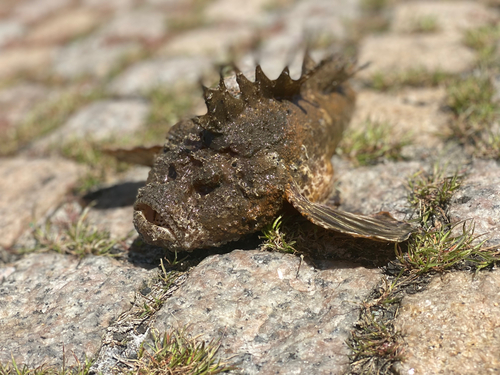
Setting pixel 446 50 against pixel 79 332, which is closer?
pixel 79 332

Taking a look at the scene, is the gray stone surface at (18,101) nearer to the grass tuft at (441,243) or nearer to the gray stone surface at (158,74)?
the gray stone surface at (158,74)

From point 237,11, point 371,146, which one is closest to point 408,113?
point 371,146

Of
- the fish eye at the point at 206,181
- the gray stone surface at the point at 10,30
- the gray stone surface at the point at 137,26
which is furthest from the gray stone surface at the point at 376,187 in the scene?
the gray stone surface at the point at 10,30

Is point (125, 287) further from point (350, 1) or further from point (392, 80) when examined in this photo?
point (350, 1)

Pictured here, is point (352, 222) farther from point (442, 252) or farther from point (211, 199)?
point (211, 199)

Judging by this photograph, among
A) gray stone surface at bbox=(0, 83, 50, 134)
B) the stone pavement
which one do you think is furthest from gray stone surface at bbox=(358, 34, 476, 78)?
gray stone surface at bbox=(0, 83, 50, 134)

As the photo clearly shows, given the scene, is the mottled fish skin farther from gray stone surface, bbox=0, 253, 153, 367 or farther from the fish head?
gray stone surface, bbox=0, 253, 153, 367

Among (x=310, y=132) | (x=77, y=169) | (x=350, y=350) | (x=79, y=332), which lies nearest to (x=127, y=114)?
(x=77, y=169)
